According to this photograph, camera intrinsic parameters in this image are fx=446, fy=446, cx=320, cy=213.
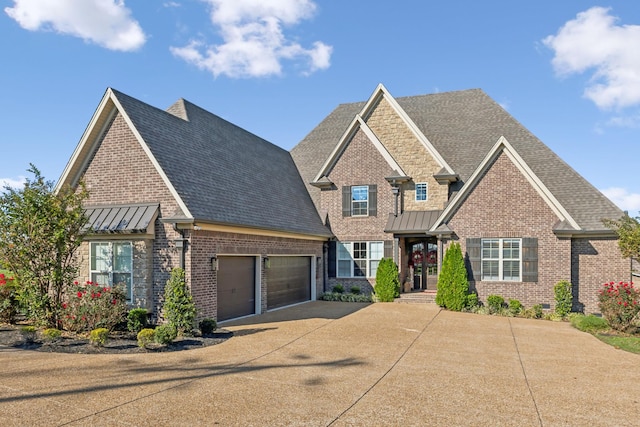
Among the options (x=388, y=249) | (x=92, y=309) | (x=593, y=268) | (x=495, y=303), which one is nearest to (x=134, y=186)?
(x=92, y=309)

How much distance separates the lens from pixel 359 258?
70.2 feet

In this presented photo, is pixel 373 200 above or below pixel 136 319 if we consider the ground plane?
above

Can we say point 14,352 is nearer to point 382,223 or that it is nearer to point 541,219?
point 382,223

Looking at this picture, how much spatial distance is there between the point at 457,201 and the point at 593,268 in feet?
18.8

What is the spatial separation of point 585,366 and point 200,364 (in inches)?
322

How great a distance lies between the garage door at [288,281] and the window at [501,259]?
25.0 ft

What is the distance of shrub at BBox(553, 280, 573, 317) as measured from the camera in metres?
16.5

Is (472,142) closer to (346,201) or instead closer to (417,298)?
(346,201)

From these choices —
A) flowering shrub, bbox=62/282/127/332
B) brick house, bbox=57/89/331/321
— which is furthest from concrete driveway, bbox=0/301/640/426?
brick house, bbox=57/89/331/321

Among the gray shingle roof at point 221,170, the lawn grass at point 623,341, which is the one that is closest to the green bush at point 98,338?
the gray shingle roof at point 221,170

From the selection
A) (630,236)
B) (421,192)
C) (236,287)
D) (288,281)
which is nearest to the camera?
(630,236)

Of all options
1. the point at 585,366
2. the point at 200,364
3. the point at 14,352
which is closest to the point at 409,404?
the point at 200,364

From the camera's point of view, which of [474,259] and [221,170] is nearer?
[221,170]

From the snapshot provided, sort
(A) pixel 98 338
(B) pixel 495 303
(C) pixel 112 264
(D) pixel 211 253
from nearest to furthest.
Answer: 1. (A) pixel 98 338
2. (D) pixel 211 253
3. (C) pixel 112 264
4. (B) pixel 495 303
